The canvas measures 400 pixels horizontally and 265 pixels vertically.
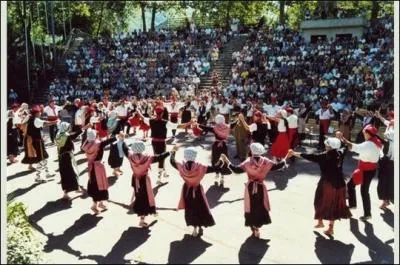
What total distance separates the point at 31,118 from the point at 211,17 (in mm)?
32041

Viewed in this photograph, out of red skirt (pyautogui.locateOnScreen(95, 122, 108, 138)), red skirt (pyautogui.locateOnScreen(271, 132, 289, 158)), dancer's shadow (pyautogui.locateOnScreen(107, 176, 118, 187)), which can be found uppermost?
red skirt (pyautogui.locateOnScreen(95, 122, 108, 138))

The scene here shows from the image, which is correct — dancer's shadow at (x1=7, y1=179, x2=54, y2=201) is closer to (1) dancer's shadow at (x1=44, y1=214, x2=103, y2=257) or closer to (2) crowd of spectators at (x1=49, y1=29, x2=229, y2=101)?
(1) dancer's shadow at (x1=44, y1=214, x2=103, y2=257)

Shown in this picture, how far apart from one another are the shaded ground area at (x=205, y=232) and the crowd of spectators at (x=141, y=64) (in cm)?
1584

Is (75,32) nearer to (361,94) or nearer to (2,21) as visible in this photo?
(361,94)

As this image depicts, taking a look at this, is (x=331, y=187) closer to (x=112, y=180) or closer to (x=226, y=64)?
(x=112, y=180)

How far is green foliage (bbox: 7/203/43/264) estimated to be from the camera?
21.8 feet

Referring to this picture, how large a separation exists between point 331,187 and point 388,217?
1.75m

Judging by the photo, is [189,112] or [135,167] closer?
[135,167]

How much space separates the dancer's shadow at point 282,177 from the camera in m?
11.5

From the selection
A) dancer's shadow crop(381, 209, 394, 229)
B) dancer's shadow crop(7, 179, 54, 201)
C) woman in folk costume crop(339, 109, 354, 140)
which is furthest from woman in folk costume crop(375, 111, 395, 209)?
dancer's shadow crop(7, 179, 54, 201)

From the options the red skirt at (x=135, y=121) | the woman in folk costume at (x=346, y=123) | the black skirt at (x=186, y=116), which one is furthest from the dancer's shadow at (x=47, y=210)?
the woman in folk costume at (x=346, y=123)

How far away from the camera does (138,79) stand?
1147 inches

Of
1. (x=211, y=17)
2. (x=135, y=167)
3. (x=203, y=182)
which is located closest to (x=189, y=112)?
(x=203, y=182)

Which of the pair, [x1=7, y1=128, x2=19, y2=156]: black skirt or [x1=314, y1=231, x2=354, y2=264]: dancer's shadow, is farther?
[x1=7, y1=128, x2=19, y2=156]: black skirt
